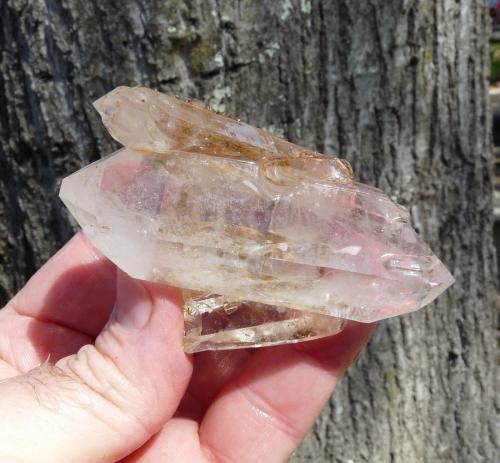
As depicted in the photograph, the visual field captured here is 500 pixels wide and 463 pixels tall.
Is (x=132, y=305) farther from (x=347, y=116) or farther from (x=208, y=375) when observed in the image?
(x=347, y=116)

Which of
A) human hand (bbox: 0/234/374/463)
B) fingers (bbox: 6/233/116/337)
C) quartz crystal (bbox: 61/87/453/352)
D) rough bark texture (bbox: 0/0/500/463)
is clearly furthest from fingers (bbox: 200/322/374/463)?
rough bark texture (bbox: 0/0/500/463)

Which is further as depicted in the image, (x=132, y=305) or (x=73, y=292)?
(x=73, y=292)

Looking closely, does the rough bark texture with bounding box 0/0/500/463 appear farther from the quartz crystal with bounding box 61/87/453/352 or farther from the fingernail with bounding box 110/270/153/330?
the fingernail with bounding box 110/270/153/330

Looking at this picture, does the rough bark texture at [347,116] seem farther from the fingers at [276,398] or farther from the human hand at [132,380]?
the fingers at [276,398]

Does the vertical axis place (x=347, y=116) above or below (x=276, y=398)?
above

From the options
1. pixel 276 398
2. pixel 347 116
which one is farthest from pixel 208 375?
pixel 347 116

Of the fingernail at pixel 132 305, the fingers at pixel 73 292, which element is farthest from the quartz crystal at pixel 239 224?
the fingers at pixel 73 292

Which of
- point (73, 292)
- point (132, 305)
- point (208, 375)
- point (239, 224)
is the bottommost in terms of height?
point (208, 375)
